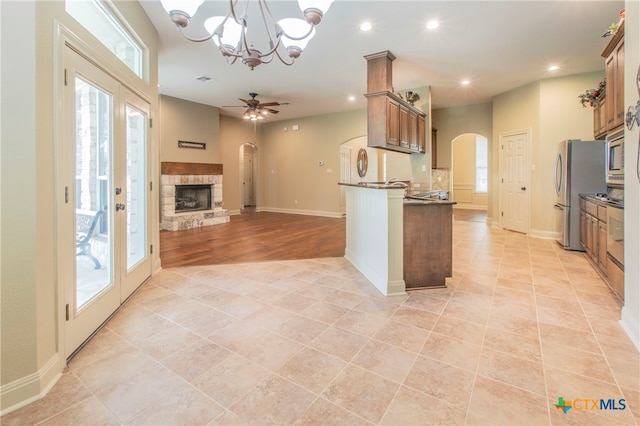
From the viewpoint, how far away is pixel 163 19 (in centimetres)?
Result: 360

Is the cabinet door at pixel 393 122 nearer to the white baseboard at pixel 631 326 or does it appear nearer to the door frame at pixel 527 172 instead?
the door frame at pixel 527 172

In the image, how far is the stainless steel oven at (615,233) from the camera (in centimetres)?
278

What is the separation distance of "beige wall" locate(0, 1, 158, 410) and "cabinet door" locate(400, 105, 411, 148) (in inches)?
179

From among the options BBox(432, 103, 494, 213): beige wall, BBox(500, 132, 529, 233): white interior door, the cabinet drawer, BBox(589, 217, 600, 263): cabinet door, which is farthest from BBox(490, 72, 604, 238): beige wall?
A: the cabinet drawer

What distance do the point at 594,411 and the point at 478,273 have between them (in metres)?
2.25

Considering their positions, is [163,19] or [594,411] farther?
[163,19]

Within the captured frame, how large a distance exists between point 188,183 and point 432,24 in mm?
5826

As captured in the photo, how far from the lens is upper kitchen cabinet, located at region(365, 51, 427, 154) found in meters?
4.75

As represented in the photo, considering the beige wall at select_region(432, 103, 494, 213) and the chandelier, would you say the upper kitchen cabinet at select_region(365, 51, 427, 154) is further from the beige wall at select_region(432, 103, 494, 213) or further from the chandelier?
the beige wall at select_region(432, 103, 494, 213)

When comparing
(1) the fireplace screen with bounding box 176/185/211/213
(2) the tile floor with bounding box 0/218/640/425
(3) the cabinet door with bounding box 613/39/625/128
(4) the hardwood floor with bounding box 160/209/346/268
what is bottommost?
(2) the tile floor with bounding box 0/218/640/425

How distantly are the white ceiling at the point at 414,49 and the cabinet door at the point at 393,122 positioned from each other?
70 centimetres

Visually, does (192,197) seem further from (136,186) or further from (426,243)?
(426,243)

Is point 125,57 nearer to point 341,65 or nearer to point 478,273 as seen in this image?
point 341,65

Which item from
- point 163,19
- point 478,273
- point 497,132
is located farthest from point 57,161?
point 497,132
